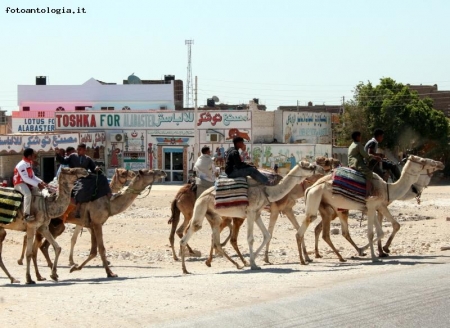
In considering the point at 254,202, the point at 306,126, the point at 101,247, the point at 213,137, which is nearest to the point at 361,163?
the point at 254,202

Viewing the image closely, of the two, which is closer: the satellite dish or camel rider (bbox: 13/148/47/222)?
camel rider (bbox: 13/148/47/222)

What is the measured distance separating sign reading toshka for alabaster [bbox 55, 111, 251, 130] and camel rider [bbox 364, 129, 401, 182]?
35.7 metres

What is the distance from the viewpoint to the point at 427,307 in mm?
11922

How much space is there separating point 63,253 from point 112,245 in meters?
2.48

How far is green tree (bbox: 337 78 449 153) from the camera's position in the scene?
195 feet

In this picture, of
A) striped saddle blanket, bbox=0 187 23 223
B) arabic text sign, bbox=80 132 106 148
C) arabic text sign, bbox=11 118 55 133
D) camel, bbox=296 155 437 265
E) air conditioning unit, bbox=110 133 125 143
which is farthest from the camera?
arabic text sign, bbox=11 118 55 133

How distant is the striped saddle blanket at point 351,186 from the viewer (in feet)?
59.7

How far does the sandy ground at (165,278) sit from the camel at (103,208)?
27.1 inches

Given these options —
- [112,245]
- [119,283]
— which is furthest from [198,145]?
[119,283]

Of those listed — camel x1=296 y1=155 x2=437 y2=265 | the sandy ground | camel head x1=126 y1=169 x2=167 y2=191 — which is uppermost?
camel head x1=126 y1=169 x2=167 y2=191

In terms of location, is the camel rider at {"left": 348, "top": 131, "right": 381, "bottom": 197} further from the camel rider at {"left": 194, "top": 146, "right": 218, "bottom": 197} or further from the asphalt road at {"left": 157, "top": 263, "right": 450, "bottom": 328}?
the asphalt road at {"left": 157, "top": 263, "right": 450, "bottom": 328}

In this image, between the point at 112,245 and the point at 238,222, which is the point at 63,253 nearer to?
the point at 112,245

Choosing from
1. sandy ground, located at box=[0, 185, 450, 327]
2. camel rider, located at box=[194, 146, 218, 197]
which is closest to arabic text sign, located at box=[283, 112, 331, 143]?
sandy ground, located at box=[0, 185, 450, 327]

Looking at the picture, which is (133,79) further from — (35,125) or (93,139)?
(93,139)
